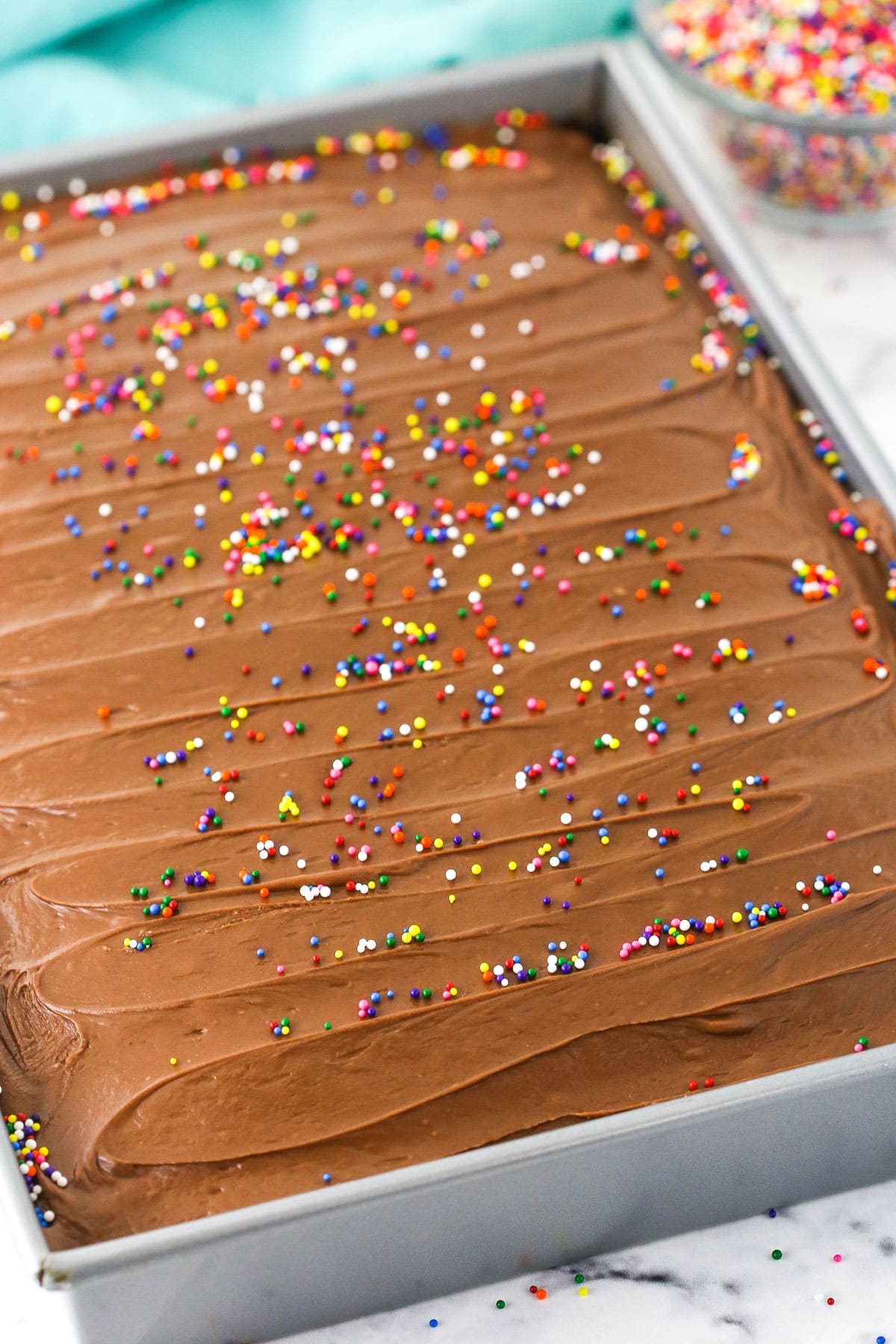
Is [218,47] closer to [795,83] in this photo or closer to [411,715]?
[795,83]

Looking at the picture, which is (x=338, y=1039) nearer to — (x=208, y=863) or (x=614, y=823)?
(x=208, y=863)

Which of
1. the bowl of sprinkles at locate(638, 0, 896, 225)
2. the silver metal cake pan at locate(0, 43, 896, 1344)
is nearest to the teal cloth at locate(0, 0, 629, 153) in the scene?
the bowl of sprinkles at locate(638, 0, 896, 225)

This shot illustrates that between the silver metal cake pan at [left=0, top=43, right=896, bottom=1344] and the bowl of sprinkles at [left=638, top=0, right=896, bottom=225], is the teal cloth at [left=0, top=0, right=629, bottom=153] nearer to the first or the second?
the bowl of sprinkles at [left=638, top=0, right=896, bottom=225]

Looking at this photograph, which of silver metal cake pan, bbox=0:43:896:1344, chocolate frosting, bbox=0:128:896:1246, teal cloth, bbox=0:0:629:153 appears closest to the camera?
silver metal cake pan, bbox=0:43:896:1344

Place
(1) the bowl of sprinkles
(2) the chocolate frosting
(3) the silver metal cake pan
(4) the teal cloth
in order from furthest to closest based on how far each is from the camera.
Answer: (4) the teal cloth < (1) the bowl of sprinkles < (2) the chocolate frosting < (3) the silver metal cake pan

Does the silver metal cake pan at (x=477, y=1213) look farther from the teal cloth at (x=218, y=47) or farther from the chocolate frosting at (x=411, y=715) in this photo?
the teal cloth at (x=218, y=47)

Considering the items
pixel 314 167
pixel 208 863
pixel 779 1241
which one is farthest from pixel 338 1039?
pixel 314 167

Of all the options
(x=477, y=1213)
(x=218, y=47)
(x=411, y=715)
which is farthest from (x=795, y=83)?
(x=477, y=1213)

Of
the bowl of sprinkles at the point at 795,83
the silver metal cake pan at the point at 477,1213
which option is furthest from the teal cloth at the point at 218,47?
the silver metal cake pan at the point at 477,1213
